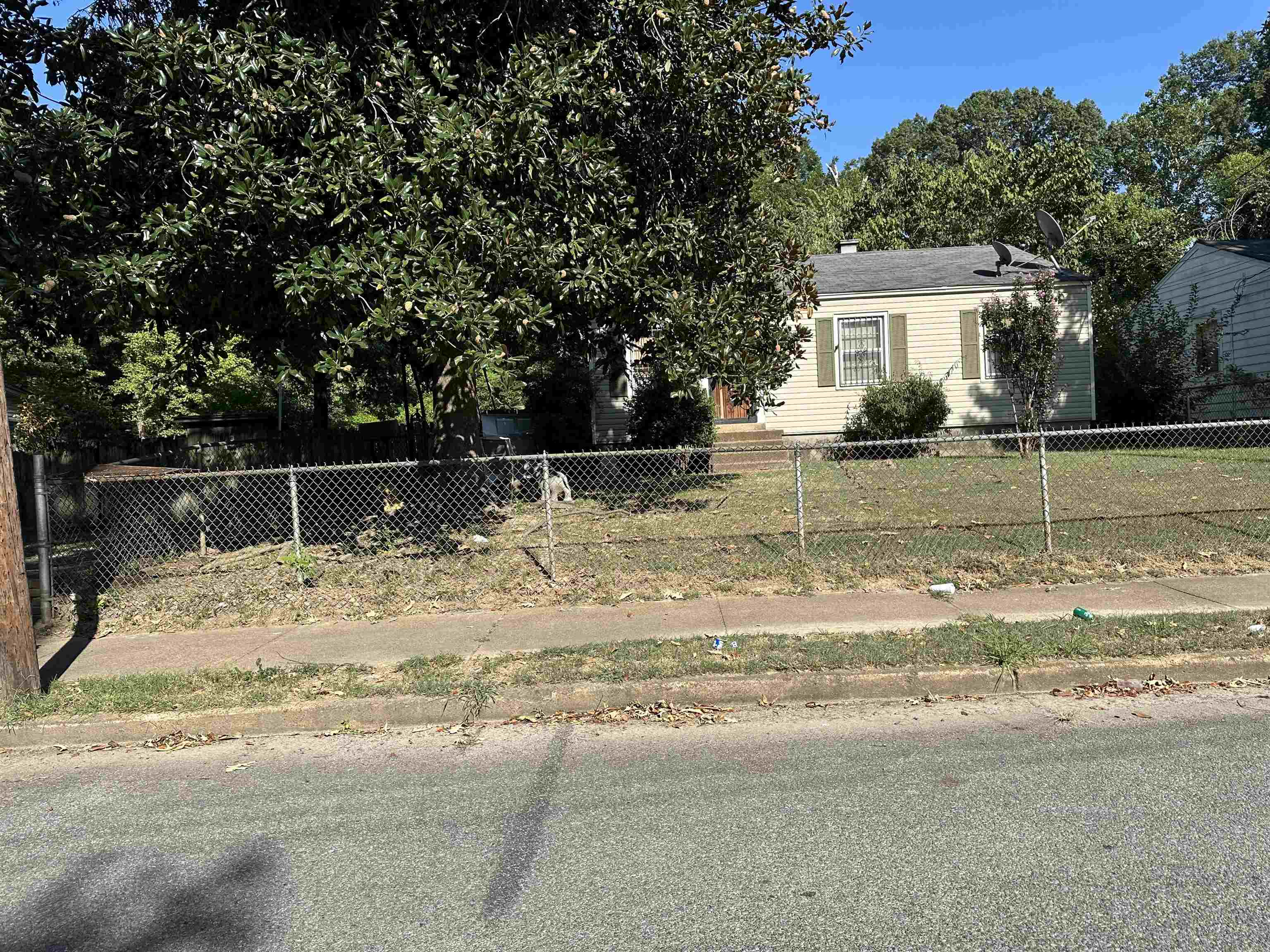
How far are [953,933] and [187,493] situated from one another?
11104 mm

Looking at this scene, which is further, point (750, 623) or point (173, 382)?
point (173, 382)

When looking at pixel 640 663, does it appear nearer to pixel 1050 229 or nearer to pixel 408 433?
pixel 408 433

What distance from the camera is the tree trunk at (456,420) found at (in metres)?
10.9

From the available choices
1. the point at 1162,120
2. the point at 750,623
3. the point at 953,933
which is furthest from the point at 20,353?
the point at 1162,120

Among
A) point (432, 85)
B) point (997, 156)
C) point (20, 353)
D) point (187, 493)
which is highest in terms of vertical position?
point (997, 156)

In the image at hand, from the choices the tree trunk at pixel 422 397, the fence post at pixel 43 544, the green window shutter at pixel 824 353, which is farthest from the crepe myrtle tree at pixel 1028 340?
the fence post at pixel 43 544

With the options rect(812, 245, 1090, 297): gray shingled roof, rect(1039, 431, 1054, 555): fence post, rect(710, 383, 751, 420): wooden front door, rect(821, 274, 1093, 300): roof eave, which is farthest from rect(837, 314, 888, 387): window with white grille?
rect(1039, 431, 1054, 555): fence post

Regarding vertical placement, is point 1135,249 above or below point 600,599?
above

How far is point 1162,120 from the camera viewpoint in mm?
37781

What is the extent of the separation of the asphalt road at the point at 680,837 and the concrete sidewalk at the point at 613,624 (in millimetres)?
1330

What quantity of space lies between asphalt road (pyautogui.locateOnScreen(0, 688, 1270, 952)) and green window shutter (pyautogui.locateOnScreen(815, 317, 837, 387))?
13.8m

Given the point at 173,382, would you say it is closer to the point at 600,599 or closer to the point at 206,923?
the point at 600,599

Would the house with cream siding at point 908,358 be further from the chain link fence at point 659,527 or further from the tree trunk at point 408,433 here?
the tree trunk at point 408,433

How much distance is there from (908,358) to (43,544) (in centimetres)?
1591
